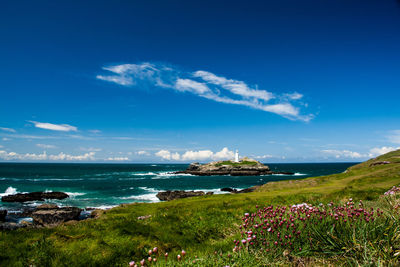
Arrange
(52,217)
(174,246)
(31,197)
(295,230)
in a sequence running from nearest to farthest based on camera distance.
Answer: (295,230) → (174,246) → (52,217) → (31,197)

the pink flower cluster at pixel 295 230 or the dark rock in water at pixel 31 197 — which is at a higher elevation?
the pink flower cluster at pixel 295 230

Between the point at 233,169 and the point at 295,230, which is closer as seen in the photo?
the point at 295,230

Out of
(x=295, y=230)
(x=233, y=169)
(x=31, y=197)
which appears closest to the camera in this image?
(x=295, y=230)

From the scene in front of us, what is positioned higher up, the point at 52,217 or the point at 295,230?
the point at 295,230

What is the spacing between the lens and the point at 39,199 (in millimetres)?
54875

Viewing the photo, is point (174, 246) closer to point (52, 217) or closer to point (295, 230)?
point (295, 230)

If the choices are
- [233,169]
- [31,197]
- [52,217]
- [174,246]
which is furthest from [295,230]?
[233,169]

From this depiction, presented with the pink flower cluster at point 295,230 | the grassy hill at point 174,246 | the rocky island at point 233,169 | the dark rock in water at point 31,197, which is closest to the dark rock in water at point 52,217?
the grassy hill at point 174,246

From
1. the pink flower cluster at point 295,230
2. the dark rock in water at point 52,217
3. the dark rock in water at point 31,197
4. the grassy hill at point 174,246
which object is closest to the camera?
the grassy hill at point 174,246

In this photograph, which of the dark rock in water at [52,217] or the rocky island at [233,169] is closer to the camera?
the dark rock in water at [52,217]

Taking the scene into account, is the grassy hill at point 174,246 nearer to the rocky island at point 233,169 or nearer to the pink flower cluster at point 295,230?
the pink flower cluster at point 295,230

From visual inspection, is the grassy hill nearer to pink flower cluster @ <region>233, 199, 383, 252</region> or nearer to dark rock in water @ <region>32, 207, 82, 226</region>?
pink flower cluster @ <region>233, 199, 383, 252</region>

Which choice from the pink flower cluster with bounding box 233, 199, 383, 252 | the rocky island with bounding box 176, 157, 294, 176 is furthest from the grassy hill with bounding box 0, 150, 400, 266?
the rocky island with bounding box 176, 157, 294, 176

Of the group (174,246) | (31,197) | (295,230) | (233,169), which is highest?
(295,230)
